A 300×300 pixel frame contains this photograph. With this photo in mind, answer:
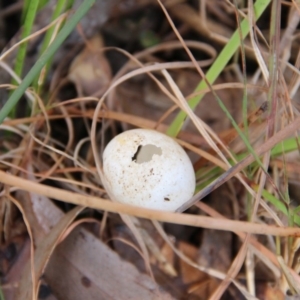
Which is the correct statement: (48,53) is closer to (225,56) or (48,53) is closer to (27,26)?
(27,26)

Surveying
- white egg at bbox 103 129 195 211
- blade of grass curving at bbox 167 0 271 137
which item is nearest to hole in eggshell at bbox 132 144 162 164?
white egg at bbox 103 129 195 211

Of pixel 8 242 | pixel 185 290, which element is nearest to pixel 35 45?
pixel 8 242

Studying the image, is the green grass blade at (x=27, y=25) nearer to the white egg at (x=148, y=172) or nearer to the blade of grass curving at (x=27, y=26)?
the blade of grass curving at (x=27, y=26)

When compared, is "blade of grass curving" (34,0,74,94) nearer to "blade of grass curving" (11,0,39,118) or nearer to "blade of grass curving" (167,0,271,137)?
"blade of grass curving" (11,0,39,118)

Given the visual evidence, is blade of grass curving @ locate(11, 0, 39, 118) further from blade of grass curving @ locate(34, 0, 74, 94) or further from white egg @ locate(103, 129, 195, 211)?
white egg @ locate(103, 129, 195, 211)

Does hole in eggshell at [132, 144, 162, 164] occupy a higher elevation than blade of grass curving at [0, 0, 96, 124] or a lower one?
lower

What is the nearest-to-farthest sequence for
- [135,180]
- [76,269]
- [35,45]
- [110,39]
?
[135,180]
[76,269]
[35,45]
[110,39]

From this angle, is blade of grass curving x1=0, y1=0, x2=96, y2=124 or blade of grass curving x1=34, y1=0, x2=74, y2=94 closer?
blade of grass curving x1=0, y1=0, x2=96, y2=124

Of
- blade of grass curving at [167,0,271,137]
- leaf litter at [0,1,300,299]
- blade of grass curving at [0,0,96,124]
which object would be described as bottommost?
leaf litter at [0,1,300,299]

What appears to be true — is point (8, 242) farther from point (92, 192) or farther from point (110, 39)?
point (110, 39)
